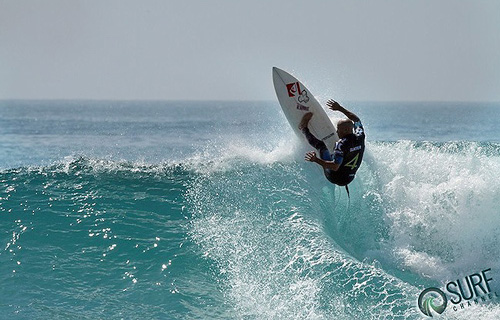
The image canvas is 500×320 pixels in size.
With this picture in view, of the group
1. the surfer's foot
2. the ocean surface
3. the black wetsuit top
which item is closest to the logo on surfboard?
the surfer's foot

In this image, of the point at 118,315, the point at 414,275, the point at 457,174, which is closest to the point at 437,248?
the point at 414,275

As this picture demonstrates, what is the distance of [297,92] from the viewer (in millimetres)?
12031

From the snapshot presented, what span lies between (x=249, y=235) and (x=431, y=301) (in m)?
3.18

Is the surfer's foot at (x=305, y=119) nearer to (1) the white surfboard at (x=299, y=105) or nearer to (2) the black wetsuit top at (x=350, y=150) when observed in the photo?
(1) the white surfboard at (x=299, y=105)

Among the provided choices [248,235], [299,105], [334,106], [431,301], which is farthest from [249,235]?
[299,105]

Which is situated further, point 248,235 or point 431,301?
point 248,235

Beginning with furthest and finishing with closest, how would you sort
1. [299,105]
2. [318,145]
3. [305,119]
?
[299,105], [305,119], [318,145]

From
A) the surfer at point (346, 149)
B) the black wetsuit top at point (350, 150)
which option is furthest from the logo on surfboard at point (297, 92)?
the black wetsuit top at point (350, 150)

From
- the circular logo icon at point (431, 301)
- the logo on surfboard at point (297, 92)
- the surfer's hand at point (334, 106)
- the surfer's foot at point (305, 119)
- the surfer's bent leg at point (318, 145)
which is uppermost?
the logo on surfboard at point (297, 92)

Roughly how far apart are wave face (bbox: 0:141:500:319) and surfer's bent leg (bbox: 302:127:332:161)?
88cm

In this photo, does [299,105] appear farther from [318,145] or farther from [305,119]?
[318,145]

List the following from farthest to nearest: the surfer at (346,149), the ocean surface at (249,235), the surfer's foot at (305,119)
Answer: the surfer's foot at (305,119), the surfer at (346,149), the ocean surface at (249,235)

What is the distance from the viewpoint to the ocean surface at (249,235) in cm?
830

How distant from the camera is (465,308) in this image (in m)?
7.58
